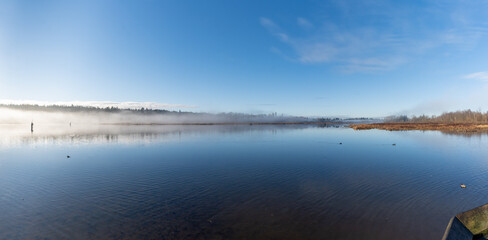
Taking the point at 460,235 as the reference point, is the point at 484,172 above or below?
below

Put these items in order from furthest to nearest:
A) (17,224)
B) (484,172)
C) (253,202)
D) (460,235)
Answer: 1. (484,172)
2. (253,202)
3. (17,224)
4. (460,235)

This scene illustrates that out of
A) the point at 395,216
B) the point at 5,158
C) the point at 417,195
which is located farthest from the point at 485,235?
the point at 5,158

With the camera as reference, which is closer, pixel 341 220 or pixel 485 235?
pixel 485 235

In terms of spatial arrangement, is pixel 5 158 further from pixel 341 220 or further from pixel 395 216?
pixel 395 216

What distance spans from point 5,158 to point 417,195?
127 ft

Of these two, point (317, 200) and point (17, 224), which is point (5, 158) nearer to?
point (17, 224)

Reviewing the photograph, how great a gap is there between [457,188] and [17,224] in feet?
76.8

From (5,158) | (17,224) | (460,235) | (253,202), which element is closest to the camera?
(460,235)

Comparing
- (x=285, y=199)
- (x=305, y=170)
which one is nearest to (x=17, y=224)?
(x=285, y=199)

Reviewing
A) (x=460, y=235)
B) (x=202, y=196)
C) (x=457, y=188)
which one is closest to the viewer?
(x=460, y=235)

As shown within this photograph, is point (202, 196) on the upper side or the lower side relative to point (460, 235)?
lower

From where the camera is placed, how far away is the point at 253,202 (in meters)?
11.2

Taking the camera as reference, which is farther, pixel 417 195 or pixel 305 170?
pixel 305 170

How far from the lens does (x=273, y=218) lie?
9.30 metres
